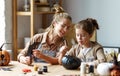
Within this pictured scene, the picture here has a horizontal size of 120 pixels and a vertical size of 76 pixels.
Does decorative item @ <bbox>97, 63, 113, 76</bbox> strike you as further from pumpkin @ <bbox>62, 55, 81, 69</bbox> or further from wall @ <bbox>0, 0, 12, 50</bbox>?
wall @ <bbox>0, 0, 12, 50</bbox>

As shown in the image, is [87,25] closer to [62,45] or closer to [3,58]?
[62,45]

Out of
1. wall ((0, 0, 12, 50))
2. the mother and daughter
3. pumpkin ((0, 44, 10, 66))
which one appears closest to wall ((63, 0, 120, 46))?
wall ((0, 0, 12, 50))

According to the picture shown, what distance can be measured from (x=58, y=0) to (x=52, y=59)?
1.82 metres

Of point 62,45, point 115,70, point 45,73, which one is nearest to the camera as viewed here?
point 115,70

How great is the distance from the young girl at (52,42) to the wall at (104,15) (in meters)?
1.33

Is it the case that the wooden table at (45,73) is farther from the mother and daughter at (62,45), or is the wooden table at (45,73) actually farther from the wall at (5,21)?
the wall at (5,21)

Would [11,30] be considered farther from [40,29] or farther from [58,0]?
[58,0]

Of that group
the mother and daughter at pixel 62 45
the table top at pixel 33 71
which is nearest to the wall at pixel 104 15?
the mother and daughter at pixel 62 45

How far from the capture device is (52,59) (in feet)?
7.05

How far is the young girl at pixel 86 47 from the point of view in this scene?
2125 millimetres

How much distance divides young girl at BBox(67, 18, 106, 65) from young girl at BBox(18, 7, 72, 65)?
130 mm

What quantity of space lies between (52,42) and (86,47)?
39 centimetres

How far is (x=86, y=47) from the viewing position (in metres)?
2.21

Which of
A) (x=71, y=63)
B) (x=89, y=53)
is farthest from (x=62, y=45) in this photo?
(x=71, y=63)
